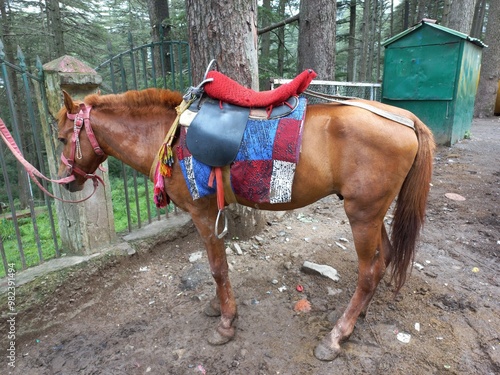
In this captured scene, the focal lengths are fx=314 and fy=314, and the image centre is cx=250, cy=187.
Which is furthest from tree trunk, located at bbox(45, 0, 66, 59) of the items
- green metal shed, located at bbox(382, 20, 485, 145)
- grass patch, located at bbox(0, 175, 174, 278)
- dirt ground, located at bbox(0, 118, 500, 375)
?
green metal shed, located at bbox(382, 20, 485, 145)

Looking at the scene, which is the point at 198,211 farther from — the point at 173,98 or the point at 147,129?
the point at 173,98

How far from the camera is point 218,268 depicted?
97.3 inches

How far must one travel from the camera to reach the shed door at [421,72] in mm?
7545

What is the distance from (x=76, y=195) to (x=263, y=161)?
2.06m

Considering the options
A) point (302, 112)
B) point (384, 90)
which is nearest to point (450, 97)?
point (384, 90)

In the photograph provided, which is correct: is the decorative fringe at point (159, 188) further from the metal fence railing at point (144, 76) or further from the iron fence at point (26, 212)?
the iron fence at point (26, 212)

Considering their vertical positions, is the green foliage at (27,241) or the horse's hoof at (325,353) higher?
the horse's hoof at (325,353)

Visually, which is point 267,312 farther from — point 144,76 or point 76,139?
point 144,76

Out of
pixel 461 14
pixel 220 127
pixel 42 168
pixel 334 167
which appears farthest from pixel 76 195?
pixel 461 14

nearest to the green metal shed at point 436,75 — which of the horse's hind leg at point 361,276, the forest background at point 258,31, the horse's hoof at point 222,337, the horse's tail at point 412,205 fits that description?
the forest background at point 258,31

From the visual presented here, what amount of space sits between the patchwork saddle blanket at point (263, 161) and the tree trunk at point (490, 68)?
14683 millimetres

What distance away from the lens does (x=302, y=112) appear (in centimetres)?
210

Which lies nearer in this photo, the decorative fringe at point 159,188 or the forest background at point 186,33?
the decorative fringe at point 159,188

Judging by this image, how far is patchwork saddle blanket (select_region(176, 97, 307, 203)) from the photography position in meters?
2.04
